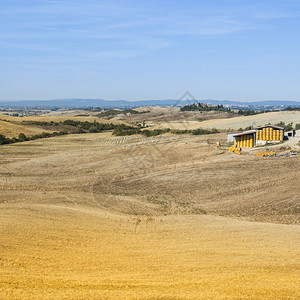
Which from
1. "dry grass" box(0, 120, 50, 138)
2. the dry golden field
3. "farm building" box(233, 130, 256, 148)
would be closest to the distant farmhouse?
"farm building" box(233, 130, 256, 148)

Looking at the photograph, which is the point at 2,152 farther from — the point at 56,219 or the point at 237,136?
the point at 56,219

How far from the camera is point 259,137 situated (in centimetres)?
4775

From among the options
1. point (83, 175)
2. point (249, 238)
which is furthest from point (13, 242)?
point (83, 175)

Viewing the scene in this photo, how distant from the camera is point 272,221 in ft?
76.2

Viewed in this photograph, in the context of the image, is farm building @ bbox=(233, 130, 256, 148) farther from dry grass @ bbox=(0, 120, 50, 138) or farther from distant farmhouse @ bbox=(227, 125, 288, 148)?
dry grass @ bbox=(0, 120, 50, 138)

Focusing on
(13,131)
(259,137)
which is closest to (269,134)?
(259,137)

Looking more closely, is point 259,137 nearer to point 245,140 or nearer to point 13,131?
point 245,140

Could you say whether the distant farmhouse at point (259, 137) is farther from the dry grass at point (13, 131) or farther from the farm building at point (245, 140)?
the dry grass at point (13, 131)

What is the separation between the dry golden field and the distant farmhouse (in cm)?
626

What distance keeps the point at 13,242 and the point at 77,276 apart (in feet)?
13.0

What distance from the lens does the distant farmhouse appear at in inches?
1841

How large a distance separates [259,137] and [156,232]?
1253 inches

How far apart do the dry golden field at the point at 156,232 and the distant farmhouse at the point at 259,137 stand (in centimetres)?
626

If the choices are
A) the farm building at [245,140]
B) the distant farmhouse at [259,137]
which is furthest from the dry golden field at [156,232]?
the distant farmhouse at [259,137]
